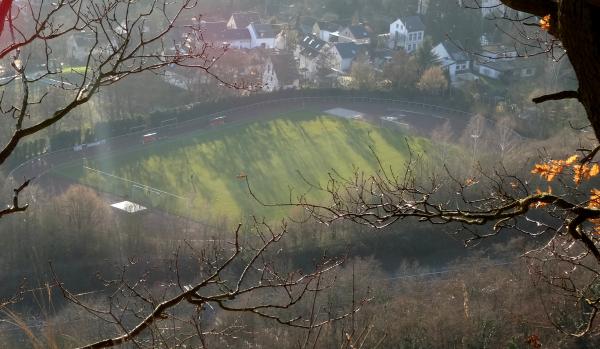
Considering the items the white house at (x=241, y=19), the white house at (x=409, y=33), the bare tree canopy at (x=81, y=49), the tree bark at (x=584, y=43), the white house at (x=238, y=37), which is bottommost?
the tree bark at (x=584, y=43)

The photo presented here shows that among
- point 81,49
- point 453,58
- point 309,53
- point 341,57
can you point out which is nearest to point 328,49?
point 341,57

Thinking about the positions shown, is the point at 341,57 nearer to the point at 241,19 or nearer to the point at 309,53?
the point at 309,53

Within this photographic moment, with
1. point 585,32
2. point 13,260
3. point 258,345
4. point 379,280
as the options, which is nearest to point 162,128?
point 13,260

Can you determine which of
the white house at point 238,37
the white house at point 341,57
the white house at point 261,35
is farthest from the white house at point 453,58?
the white house at point 238,37

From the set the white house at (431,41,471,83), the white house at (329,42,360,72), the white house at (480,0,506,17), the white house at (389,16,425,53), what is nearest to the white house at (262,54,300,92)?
the white house at (329,42,360,72)

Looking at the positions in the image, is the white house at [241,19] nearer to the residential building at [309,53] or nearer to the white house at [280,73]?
the residential building at [309,53]

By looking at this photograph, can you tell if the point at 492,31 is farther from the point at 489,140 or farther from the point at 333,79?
the point at 489,140

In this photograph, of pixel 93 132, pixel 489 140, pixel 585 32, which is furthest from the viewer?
pixel 93 132
